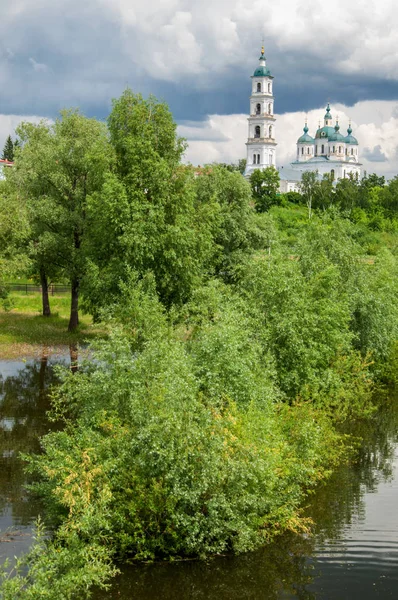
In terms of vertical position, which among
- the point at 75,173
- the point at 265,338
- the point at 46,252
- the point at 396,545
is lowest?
the point at 396,545

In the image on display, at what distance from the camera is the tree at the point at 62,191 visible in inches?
1640

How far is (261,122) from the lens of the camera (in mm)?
163125

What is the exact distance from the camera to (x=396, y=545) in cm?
1894

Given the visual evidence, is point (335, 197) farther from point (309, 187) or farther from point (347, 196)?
point (309, 187)

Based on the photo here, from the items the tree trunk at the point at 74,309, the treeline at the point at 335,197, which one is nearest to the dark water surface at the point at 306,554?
the tree trunk at the point at 74,309

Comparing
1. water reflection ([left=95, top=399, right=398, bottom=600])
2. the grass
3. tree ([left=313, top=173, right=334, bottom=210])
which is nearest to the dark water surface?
water reflection ([left=95, top=399, right=398, bottom=600])

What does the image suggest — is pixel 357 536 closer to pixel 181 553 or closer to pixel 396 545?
pixel 396 545

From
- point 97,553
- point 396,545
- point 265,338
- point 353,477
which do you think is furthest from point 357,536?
point 265,338

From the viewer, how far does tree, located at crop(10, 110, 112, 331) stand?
41656 mm

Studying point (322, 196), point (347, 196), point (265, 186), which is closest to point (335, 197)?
point (322, 196)

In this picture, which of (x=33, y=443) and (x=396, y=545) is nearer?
(x=396, y=545)

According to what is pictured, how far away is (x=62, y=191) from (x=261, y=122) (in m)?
127

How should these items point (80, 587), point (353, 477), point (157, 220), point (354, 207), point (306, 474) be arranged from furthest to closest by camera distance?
point (354, 207) < point (157, 220) < point (353, 477) < point (306, 474) < point (80, 587)

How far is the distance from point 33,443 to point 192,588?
1051 cm
